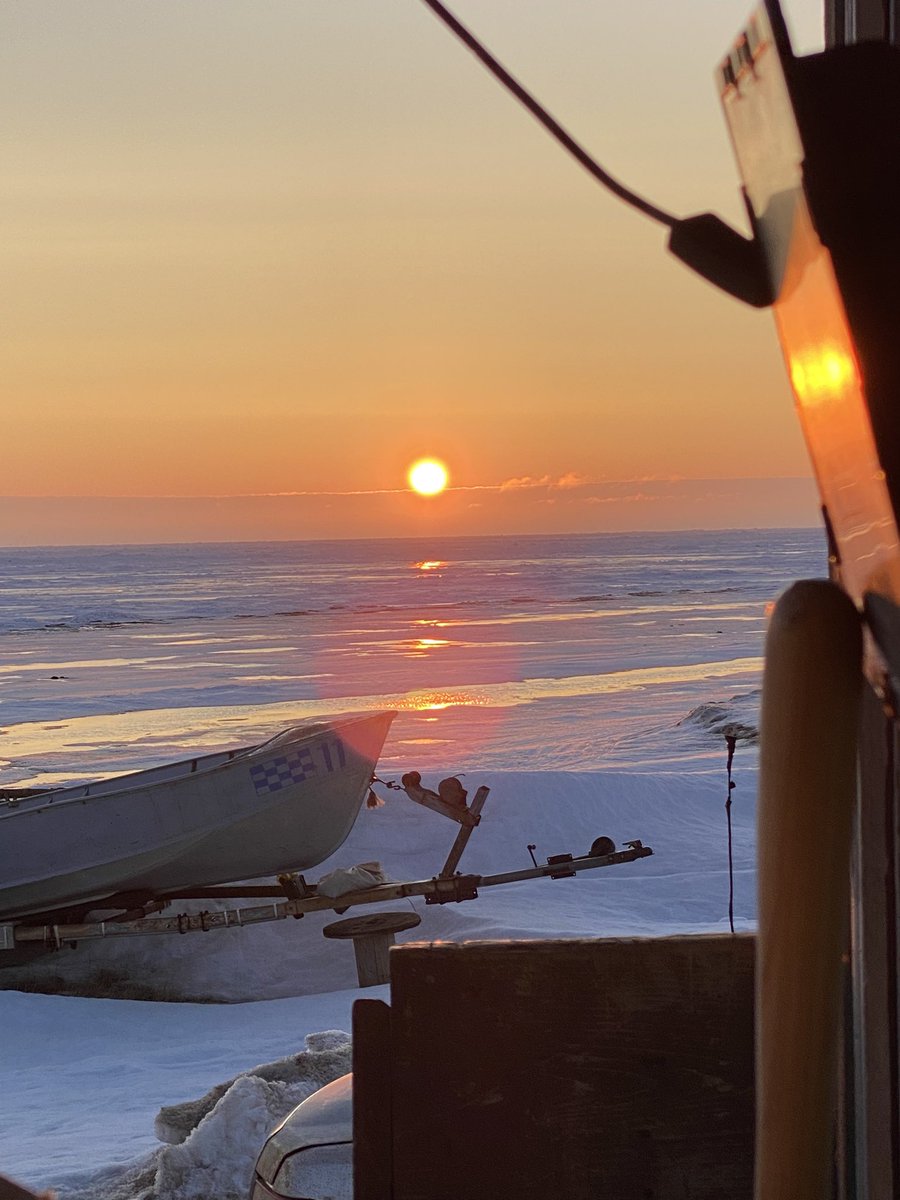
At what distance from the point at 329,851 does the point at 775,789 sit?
11.6m

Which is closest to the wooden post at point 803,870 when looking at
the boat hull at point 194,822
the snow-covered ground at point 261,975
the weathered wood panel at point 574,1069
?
the weathered wood panel at point 574,1069

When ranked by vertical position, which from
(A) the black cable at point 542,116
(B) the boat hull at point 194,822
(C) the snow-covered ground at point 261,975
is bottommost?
(C) the snow-covered ground at point 261,975

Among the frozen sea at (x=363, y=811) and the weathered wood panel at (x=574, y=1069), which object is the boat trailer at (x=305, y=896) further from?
the weathered wood panel at (x=574, y=1069)

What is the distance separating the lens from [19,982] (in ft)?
35.5

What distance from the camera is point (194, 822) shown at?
38.0 feet

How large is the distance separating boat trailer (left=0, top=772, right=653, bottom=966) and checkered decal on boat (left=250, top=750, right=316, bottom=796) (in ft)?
3.08

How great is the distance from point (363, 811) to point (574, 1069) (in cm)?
1170

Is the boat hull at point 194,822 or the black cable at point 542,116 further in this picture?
the boat hull at point 194,822

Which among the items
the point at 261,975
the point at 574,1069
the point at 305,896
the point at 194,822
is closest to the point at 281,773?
the point at 194,822

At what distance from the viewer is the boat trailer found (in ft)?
32.0

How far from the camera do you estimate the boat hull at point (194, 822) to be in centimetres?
1133

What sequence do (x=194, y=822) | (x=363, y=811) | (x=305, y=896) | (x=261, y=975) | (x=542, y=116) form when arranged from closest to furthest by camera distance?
1. (x=542, y=116)
2. (x=305, y=896)
3. (x=261, y=975)
4. (x=194, y=822)
5. (x=363, y=811)

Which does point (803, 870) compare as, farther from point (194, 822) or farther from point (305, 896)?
point (194, 822)

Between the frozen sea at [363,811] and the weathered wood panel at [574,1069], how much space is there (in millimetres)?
660
